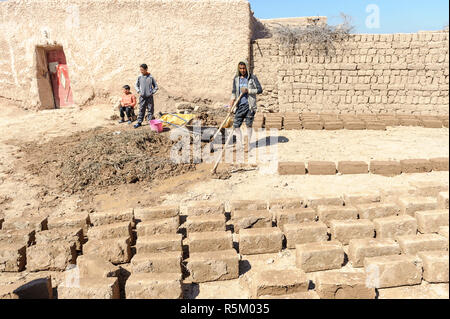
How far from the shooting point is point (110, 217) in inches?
139

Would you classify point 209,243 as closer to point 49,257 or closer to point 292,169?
point 49,257

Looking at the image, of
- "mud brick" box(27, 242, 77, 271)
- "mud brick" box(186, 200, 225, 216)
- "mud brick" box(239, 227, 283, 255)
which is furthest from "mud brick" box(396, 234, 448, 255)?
"mud brick" box(27, 242, 77, 271)

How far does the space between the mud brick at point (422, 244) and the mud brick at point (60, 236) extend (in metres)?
3.14

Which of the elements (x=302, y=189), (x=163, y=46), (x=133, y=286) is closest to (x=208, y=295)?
(x=133, y=286)

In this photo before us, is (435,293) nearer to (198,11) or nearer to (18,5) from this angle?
(198,11)

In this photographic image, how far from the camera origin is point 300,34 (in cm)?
934

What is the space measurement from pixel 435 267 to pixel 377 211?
0.98 metres

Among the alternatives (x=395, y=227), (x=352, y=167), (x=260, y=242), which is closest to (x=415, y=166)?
(x=352, y=167)

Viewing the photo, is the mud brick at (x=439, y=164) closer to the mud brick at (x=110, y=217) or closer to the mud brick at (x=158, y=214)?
the mud brick at (x=158, y=214)

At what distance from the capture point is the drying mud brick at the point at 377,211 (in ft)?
11.6

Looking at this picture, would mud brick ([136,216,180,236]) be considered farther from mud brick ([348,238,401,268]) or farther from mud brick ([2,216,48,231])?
mud brick ([348,238,401,268])

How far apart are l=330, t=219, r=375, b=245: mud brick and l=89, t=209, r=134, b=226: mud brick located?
2.20 meters

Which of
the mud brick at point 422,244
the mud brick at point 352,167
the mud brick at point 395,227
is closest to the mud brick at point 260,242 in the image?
the mud brick at point 395,227

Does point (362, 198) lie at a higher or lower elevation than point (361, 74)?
lower
